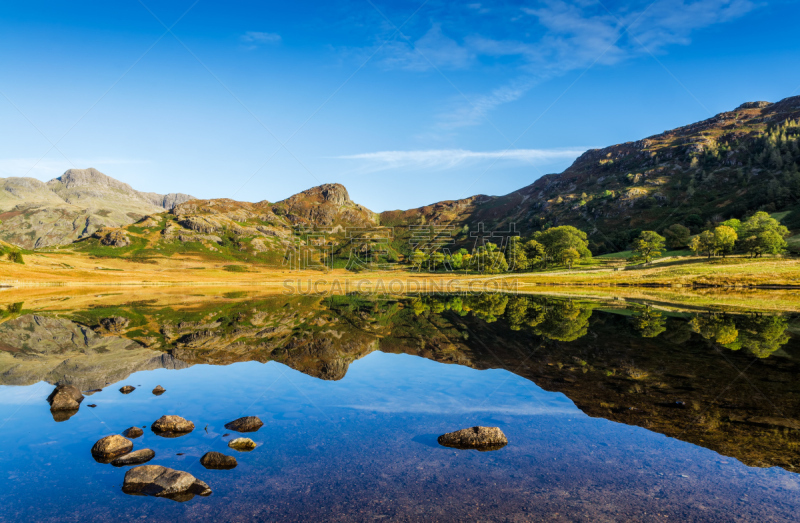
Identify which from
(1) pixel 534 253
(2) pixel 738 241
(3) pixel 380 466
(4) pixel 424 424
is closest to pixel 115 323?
(4) pixel 424 424

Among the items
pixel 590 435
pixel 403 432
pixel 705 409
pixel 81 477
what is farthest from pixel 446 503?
pixel 705 409

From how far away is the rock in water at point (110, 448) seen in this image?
8.74 m

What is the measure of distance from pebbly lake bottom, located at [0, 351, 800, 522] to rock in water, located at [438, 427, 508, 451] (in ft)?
0.98

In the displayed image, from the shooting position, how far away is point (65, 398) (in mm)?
12445

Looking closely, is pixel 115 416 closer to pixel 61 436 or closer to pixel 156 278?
pixel 61 436

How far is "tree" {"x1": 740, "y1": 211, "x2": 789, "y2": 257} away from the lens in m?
79.2

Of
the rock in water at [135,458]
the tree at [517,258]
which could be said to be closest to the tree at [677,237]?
the tree at [517,258]

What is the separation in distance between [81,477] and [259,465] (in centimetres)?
364

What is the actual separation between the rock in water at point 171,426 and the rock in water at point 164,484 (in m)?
2.50

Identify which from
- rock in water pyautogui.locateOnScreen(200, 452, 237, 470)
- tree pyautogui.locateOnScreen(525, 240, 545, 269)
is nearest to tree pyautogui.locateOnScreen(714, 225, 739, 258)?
tree pyautogui.locateOnScreen(525, 240, 545, 269)

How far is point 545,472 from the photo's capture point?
7.96m

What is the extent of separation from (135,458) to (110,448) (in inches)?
34.6

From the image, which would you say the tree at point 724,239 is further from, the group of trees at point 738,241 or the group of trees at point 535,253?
the group of trees at point 535,253

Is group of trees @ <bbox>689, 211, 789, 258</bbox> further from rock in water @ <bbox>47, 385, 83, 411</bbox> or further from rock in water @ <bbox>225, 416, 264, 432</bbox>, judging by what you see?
rock in water @ <bbox>47, 385, 83, 411</bbox>
